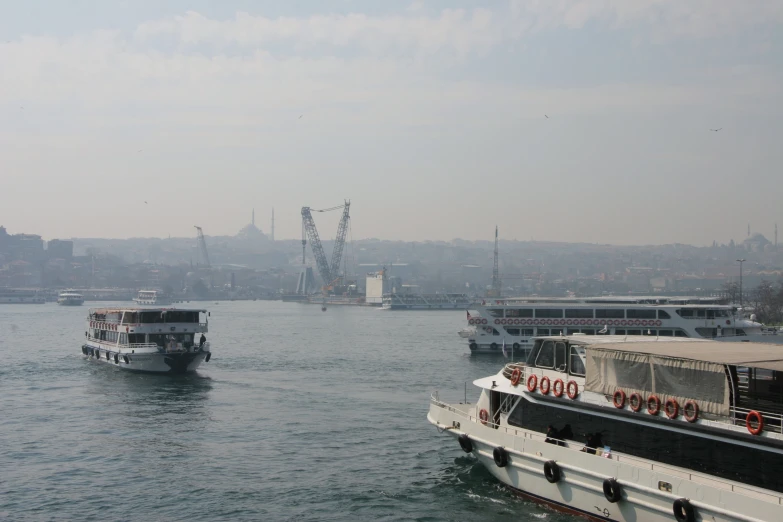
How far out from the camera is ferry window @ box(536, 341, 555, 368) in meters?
19.9

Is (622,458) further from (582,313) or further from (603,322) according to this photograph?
(582,313)

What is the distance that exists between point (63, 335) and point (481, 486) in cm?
6636

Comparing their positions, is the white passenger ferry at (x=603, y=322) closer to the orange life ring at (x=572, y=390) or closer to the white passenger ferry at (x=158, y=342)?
the white passenger ferry at (x=158, y=342)

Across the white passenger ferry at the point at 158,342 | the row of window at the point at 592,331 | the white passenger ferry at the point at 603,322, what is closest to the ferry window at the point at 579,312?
the white passenger ferry at the point at 603,322

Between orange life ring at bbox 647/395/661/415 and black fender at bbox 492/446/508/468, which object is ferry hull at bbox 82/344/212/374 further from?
orange life ring at bbox 647/395/661/415

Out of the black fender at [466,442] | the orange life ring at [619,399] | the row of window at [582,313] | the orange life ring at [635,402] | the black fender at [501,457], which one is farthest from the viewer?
the row of window at [582,313]

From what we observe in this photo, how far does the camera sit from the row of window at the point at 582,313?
2099 inches

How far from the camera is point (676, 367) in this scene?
1614 cm

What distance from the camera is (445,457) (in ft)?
78.3

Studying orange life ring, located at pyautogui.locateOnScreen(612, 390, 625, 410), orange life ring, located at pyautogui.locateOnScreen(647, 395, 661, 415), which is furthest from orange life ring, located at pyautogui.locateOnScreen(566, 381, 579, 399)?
orange life ring, located at pyautogui.locateOnScreen(647, 395, 661, 415)

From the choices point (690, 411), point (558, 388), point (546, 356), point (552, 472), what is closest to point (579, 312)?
point (546, 356)

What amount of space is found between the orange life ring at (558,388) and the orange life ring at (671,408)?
9.72 feet

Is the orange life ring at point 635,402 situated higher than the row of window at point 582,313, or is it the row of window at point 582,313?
the row of window at point 582,313

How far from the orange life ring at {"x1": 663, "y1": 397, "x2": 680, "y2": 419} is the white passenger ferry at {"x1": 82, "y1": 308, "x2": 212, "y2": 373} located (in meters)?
31.3
